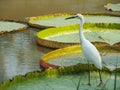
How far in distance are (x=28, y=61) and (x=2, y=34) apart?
1907 mm

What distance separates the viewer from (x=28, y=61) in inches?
191

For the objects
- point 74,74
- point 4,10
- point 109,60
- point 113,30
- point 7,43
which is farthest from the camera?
point 4,10

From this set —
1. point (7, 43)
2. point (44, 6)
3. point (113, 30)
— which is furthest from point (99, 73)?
point (44, 6)

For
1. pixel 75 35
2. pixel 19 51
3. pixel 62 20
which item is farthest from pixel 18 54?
pixel 62 20

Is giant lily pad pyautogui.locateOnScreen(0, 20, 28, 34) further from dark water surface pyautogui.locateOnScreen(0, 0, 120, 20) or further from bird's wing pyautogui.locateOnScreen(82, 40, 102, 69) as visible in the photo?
bird's wing pyautogui.locateOnScreen(82, 40, 102, 69)

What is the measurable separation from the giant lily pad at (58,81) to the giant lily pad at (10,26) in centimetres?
302

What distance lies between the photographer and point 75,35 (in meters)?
6.37

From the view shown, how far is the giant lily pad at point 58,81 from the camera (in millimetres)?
3457

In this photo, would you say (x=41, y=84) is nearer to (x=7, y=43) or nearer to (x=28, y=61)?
(x=28, y=61)

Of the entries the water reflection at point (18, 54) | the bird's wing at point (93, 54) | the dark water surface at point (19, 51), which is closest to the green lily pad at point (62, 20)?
the dark water surface at point (19, 51)

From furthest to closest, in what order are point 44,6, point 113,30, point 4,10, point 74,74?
point 44,6 < point 4,10 < point 113,30 < point 74,74

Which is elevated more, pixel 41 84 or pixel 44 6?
pixel 41 84

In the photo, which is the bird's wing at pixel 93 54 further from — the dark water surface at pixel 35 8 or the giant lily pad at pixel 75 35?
the dark water surface at pixel 35 8

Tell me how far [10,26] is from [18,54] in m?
2.22
